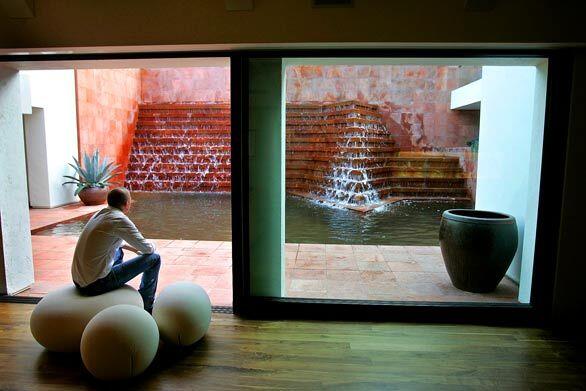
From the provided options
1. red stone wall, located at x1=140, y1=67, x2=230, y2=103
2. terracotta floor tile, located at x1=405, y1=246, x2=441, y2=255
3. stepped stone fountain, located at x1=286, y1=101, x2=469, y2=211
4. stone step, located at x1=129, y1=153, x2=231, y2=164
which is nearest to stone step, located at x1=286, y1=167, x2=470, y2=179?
stepped stone fountain, located at x1=286, y1=101, x2=469, y2=211

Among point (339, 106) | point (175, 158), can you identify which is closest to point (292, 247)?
point (339, 106)

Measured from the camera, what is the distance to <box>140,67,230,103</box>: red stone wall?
13.6 m

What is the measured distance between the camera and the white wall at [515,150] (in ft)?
10.2

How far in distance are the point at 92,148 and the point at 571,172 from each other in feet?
32.1

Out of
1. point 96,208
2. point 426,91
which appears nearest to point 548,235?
point 96,208

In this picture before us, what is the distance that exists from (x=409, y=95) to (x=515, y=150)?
26.9ft

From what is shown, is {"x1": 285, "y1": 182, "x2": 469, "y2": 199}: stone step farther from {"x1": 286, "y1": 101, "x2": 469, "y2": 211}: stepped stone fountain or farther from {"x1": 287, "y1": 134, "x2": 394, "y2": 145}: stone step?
{"x1": 287, "y1": 134, "x2": 394, "y2": 145}: stone step

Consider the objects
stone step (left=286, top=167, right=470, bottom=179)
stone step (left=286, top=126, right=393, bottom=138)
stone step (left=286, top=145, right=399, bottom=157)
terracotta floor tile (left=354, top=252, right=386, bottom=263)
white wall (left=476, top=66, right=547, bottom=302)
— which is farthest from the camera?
stone step (left=286, top=126, right=393, bottom=138)

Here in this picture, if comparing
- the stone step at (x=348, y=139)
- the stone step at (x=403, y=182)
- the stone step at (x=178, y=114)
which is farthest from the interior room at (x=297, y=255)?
the stone step at (x=178, y=114)

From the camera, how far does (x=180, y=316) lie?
254cm

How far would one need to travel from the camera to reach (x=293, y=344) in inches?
107

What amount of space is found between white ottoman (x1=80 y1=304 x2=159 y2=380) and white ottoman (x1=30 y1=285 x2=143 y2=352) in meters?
0.27

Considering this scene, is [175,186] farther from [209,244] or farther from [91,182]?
[209,244]

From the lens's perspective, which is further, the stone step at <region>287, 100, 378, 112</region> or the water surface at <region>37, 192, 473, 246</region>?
the stone step at <region>287, 100, 378, 112</region>
